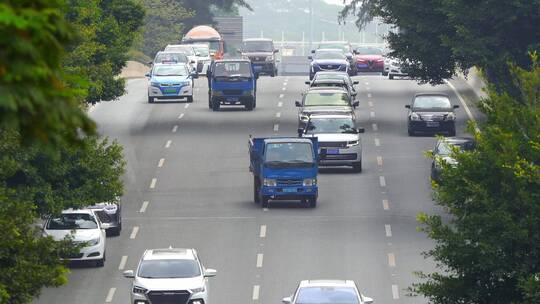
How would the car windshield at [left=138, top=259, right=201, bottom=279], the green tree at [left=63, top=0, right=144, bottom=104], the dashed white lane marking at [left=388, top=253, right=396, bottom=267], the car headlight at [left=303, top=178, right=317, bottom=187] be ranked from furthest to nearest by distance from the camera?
the green tree at [left=63, top=0, right=144, bottom=104]
the car headlight at [left=303, top=178, right=317, bottom=187]
the dashed white lane marking at [left=388, top=253, right=396, bottom=267]
the car windshield at [left=138, top=259, right=201, bottom=279]

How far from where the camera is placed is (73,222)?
36.7 metres

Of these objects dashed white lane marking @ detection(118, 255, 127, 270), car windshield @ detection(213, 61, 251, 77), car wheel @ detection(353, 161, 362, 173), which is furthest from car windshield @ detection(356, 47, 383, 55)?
dashed white lane marking @ detection(118, 255, 127, 270)

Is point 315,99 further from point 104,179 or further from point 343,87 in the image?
point 104,179

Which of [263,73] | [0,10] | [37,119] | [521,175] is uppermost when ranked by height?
[0,10]

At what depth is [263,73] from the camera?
8775 centimetres

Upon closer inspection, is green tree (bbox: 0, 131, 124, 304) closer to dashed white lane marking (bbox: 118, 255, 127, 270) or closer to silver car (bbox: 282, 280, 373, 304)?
dashed white lane marking (bbox: 118, 255, 127, 270)

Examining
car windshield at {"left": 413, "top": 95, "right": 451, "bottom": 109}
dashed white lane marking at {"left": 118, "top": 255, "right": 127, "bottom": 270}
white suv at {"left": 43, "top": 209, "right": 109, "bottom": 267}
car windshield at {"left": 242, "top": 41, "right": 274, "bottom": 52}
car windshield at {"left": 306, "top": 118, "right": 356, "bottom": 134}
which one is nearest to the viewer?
white suv at {"left": 43, "top": 209, "right": 109, "bottom": 267}

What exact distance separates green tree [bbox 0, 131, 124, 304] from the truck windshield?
23.6 feet

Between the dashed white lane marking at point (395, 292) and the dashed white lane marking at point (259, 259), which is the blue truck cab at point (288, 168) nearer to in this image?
the dashed white lane marking at point (259, 259)

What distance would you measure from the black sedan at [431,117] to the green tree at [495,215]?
1268 inches

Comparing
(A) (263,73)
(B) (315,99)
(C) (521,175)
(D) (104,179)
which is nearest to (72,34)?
(C) (521,175)

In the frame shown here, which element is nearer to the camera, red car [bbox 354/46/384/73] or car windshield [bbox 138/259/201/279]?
car windshield [bbox 138/259/201/279]

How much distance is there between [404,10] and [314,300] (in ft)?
101

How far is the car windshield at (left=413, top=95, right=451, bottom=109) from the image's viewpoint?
191 ft
